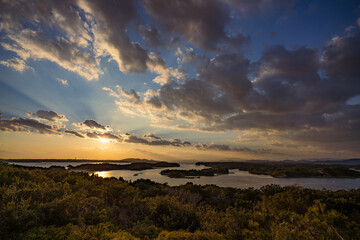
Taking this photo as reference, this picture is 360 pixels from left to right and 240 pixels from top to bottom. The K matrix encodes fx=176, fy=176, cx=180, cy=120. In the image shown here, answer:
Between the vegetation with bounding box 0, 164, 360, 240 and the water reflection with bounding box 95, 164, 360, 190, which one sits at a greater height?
the vegetation with bounding box 0, 164, 360, 240

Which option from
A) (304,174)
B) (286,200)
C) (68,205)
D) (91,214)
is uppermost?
(68,205)

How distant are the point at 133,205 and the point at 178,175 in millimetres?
53090

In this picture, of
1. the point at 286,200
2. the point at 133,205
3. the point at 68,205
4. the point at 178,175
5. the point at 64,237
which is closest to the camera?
the point at 64,237

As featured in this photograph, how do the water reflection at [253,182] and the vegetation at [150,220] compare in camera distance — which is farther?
the water reflection at [253,182]

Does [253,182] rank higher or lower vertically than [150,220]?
lower

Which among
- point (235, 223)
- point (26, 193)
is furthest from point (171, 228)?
point (26, 193)

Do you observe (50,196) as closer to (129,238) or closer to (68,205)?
(68,205)

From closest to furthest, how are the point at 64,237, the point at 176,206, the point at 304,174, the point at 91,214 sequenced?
the point at 64,237 → the point at 91,214 → the point at 176,206 → the point at 304,174

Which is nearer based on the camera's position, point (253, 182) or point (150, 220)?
point (150, 220)

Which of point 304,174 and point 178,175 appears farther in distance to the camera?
point 304,174

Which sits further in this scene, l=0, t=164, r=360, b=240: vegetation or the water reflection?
the water reflection

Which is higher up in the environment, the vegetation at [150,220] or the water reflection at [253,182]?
the vegetation at [150,220]

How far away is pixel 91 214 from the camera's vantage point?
25.8ft

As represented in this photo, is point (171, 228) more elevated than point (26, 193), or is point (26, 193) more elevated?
point (26, 193)
